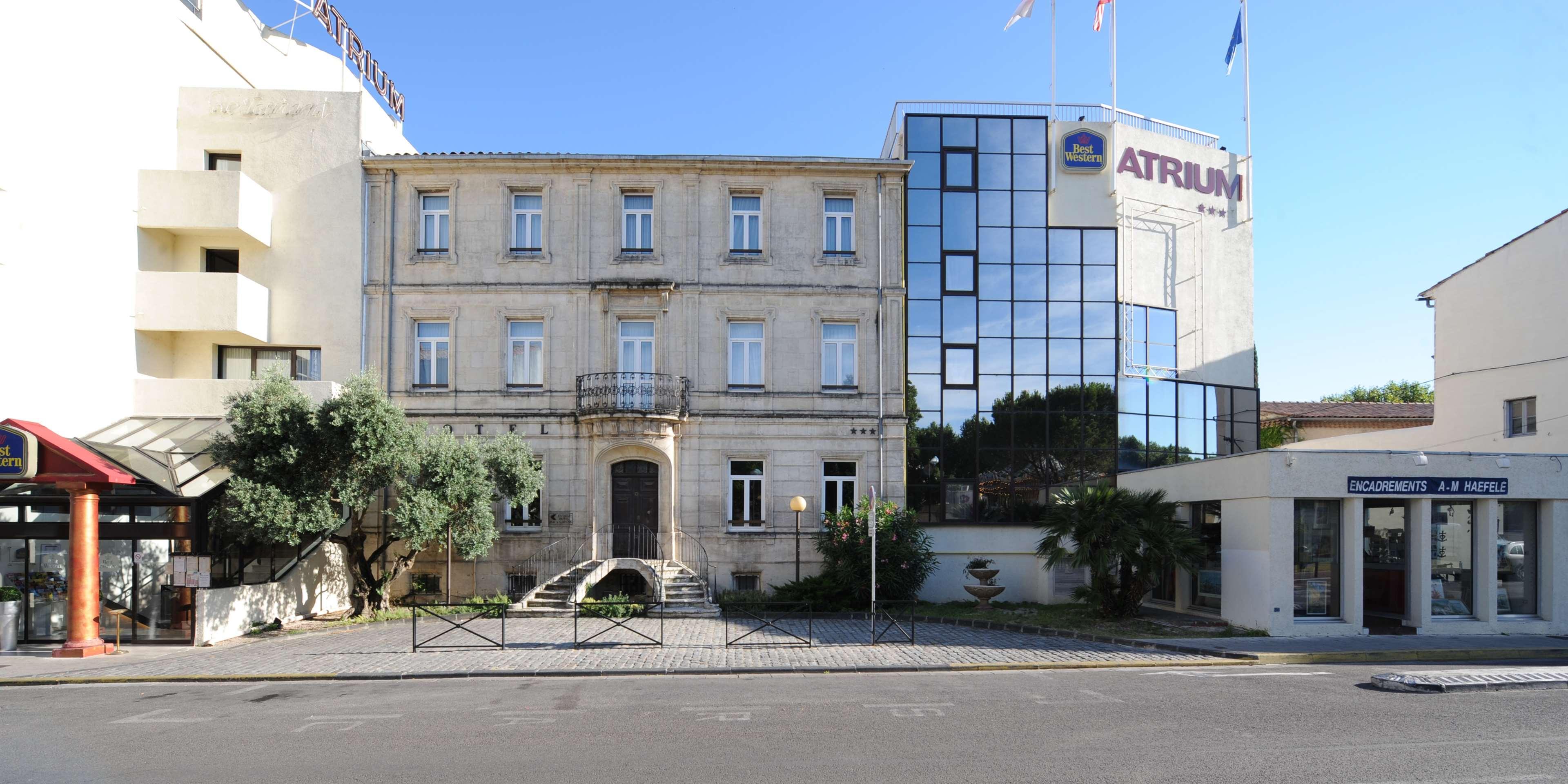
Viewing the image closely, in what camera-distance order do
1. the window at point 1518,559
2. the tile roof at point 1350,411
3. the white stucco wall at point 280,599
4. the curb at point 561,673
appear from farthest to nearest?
1. the tile roof at point 1350,411
2. the window at point 1518,559
3. the white stucco wall at point 280,599
4. the curb at point 561,673

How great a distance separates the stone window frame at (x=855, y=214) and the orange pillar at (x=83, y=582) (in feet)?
53.8

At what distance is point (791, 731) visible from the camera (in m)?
10.8

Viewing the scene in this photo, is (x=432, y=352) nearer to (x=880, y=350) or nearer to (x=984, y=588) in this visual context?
(x=880, y=350)

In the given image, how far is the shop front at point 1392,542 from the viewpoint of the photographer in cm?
1848

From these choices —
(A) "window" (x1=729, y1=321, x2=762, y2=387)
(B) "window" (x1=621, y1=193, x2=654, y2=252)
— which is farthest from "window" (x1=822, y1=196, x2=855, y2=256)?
(B) "window" (x1=621, y1=193, x2=654, y2=252)

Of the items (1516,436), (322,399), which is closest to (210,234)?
(322,399)

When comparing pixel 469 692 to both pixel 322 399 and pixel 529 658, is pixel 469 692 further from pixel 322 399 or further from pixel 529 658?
pixel 322 399

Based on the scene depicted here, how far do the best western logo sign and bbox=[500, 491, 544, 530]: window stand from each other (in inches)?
655

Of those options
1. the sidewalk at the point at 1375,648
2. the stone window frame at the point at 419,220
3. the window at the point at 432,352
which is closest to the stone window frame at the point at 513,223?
the stone window frame at the point at 419,220

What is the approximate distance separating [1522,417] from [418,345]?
3109 cm

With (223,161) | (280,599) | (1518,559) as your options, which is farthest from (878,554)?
(223,161)

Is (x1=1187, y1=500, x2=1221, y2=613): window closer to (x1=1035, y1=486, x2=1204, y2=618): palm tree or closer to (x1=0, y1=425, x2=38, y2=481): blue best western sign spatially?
(x1=1035, y1=486, x2=1204, y2=618): palm tree

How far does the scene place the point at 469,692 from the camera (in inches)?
529

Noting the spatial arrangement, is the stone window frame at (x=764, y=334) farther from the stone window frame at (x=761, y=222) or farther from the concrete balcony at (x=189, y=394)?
the concrete balcony at (x=189, y=394)
